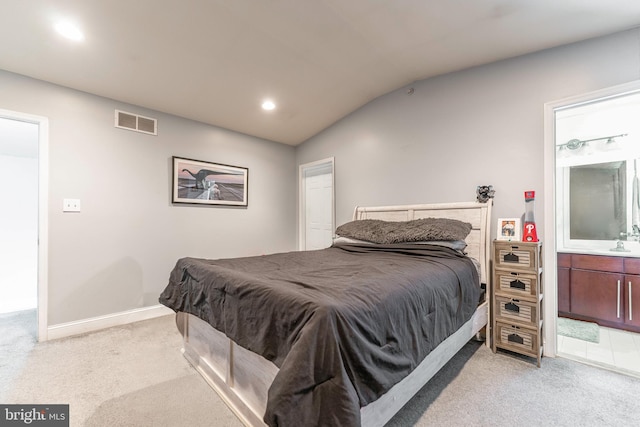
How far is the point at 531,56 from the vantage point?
2324 millimetres

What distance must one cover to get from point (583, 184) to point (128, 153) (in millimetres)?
5230

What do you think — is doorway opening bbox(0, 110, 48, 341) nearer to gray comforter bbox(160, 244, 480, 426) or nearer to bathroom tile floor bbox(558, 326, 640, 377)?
gray comforter bbox(160, 244, 480, 426)

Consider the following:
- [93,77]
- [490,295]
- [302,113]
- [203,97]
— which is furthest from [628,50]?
[93,77]

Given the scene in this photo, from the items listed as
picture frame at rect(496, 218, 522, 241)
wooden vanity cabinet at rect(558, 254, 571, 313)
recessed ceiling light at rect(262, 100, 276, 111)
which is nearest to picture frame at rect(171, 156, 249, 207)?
recessed ceiling light at rect(262, 100, 276, 111)

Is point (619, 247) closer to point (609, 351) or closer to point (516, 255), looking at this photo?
point (609, 351)

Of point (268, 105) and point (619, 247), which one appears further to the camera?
point (268, 105)

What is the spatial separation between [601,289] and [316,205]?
11.5ft

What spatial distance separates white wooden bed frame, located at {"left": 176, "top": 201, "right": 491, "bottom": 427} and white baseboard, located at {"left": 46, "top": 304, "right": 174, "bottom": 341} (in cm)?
113

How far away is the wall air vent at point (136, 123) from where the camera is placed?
9.32ft

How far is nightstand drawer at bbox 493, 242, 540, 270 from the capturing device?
2094mm

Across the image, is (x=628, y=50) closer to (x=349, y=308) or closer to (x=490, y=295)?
(x=490, y=295)

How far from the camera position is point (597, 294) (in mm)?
2795
